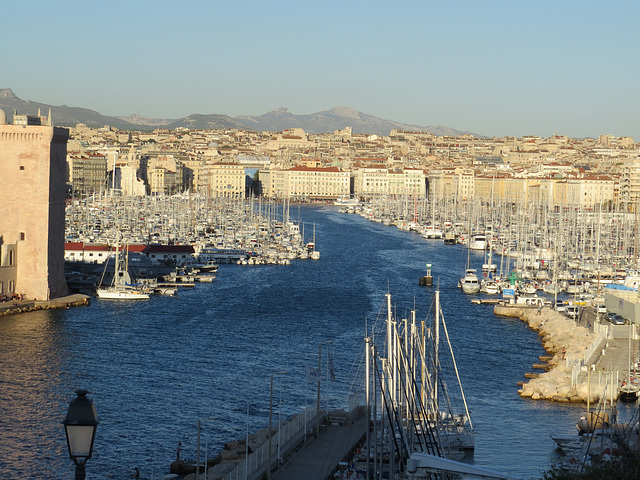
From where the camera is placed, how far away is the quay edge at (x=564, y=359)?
44.0ft

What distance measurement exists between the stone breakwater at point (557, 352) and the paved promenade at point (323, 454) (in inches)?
129

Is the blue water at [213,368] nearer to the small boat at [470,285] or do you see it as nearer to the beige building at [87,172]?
the small boat at [470,285]

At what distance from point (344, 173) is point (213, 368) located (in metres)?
63.4

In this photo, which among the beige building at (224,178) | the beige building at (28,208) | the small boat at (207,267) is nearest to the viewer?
the beige building at (28,208)

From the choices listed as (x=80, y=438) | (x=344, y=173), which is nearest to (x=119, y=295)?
(x=80, y=438)

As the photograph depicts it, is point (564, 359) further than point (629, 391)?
Yes

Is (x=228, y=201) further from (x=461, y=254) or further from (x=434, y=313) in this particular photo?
(x=434, y=313)

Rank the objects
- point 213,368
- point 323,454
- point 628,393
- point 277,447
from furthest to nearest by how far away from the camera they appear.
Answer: point 213,368 → point 628,393 → point 323,454 → point 277,447

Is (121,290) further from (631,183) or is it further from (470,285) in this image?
(631,183)

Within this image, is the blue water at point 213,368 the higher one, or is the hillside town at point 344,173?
the hillside town at point 344,173

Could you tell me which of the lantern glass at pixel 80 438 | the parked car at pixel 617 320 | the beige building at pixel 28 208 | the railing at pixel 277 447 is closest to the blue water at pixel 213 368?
the railing at pixel 277 447

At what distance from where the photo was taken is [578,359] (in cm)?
1449

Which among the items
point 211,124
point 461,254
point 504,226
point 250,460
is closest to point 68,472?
point 250,460

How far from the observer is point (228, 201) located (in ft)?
207
